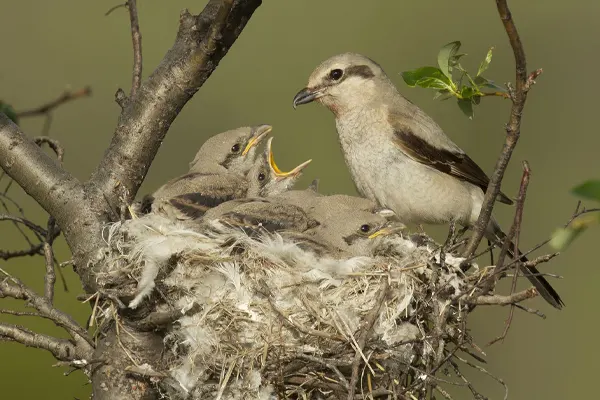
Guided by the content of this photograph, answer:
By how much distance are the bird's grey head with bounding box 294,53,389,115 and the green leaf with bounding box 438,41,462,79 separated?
1877 millimetres

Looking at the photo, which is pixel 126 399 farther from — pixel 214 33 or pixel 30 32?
pixel 30 32

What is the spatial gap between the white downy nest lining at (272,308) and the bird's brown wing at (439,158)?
3.71 feet

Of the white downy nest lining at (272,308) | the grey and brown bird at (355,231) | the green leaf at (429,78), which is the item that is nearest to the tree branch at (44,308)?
the white downy nest lining at (272,308)

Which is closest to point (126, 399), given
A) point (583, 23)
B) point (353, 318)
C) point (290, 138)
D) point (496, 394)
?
point (353, 318)

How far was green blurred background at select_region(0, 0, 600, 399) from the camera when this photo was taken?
9.12 m

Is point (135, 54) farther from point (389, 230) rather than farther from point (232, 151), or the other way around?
point (389, 230)

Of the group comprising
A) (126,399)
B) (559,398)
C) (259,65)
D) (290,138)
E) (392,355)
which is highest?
(259,65)

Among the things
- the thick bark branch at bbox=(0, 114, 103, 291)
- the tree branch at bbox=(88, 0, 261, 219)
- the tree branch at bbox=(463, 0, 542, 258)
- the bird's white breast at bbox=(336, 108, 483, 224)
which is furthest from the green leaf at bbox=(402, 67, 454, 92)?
the bird's white breast at bbox=(336, 108, 483, 224)

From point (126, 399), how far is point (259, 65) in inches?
308

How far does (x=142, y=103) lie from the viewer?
4168mm

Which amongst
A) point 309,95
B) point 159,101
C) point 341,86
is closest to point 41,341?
point 159,101

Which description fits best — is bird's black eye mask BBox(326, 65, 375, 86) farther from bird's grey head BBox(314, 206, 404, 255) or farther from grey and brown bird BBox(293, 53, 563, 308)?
bird's grey head BBox(314, 206, 404, 255)

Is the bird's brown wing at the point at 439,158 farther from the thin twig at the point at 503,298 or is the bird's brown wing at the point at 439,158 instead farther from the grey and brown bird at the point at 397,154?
the thin twig at the point at 503,298

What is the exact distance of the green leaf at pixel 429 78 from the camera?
12.5 ft
